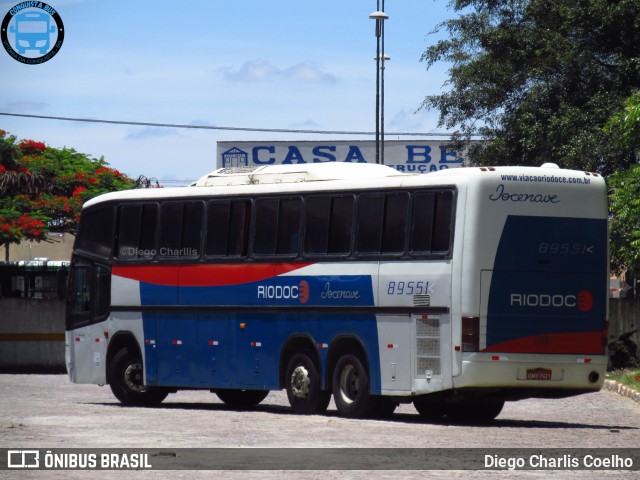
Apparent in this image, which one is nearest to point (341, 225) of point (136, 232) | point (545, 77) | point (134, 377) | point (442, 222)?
point (442, 222)

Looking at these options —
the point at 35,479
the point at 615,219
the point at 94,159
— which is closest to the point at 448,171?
the point at 35,479

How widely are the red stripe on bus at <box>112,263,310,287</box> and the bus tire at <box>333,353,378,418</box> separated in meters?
1.64

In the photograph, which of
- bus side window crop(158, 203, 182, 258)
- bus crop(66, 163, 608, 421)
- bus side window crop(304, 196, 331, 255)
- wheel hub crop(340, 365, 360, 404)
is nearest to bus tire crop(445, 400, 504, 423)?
bus crop(66, 163, 608, 421)

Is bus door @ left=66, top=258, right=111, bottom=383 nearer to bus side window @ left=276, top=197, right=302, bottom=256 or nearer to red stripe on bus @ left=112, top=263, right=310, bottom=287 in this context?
red stripe on bus @ left=112, top=263, right=310, bottom=287

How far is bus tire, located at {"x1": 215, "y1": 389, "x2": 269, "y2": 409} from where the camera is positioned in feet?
81.2

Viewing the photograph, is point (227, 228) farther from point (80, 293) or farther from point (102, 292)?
point (80, 293)

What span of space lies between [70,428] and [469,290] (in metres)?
5.44

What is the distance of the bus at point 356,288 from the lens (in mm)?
19484

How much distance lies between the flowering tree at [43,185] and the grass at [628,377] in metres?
21.0

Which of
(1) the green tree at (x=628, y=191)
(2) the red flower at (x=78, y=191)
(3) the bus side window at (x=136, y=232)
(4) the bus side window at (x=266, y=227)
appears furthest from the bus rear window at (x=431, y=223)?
(2) the red flower at (x=78, y=191)

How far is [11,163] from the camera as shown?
51.6 meters

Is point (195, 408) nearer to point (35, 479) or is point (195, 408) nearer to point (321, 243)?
point (321, 243)

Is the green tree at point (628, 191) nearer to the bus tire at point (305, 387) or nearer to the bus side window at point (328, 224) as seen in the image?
the bus side window at point (328, 224)

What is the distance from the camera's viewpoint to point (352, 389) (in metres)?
21.0
